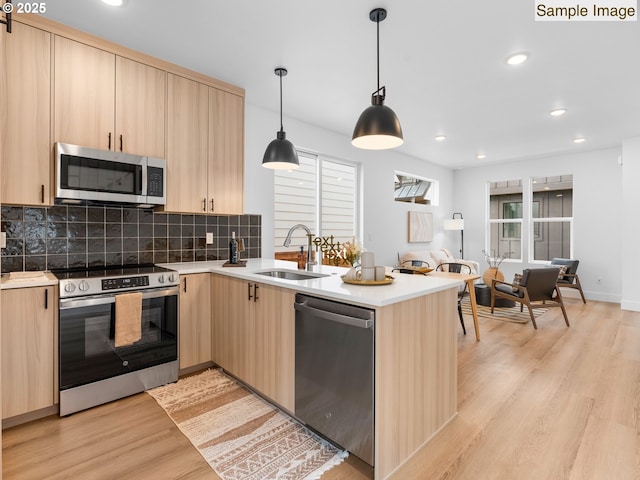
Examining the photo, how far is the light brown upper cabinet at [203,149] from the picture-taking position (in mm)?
2939

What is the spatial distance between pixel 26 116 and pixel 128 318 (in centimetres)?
149

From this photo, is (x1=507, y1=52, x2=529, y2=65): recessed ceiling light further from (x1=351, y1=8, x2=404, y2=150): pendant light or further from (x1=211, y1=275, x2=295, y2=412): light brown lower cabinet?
(x1=211, y1=275, x2=295, y2=412): light brown lower cabinet

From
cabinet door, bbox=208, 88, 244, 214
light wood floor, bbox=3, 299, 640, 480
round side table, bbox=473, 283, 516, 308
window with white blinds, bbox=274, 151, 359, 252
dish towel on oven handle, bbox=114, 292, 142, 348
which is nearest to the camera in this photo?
light wood floor, bbox=3, 299, 640, 480

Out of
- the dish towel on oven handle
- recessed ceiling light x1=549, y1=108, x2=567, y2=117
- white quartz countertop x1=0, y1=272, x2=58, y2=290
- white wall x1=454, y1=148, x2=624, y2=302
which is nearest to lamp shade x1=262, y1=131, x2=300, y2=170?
the dish towel on oven handle

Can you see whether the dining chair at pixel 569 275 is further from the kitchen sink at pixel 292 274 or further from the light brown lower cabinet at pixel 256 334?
the light brown lower cabinet at pixel 256 334

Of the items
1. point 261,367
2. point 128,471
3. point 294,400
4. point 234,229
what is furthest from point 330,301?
point 234,229

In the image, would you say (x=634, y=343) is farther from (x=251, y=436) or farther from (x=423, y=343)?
(x=251, y=436)

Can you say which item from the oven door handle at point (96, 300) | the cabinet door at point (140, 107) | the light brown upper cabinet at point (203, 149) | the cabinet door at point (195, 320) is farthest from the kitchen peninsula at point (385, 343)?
the cabinet door at point (140, 107)

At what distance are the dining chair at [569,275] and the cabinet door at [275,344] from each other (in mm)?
5160

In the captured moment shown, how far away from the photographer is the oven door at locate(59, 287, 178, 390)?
7.23ft

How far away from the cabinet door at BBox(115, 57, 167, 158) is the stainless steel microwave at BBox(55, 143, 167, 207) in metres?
0.13

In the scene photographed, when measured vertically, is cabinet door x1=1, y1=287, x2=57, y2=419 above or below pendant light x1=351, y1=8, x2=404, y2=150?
below

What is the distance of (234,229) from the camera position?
370cm

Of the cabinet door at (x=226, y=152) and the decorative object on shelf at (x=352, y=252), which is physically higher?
the cabinet door at (x=226, y=152)
